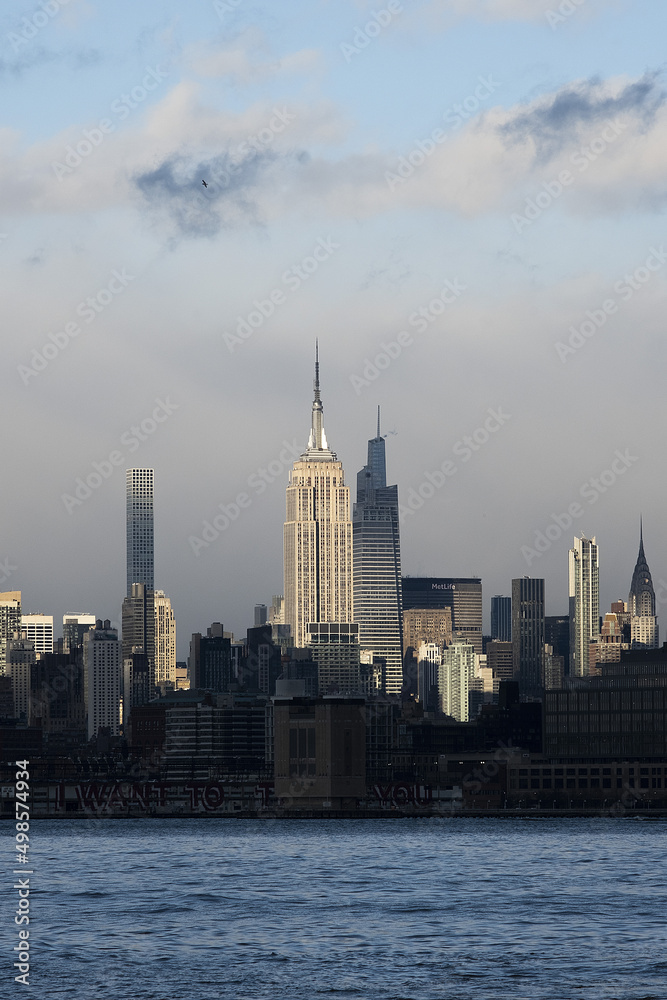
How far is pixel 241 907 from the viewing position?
89375 mm

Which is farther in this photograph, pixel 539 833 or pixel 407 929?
pixel 539 833

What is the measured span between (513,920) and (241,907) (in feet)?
49.3

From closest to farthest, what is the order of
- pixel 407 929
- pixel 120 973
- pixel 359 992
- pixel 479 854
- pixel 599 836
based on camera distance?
pixel 359 992 → pixel 120 973 → pixel 407 929 → pixel 479 854 → pixel 599 836

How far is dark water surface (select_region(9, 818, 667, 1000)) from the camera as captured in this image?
62.0 m

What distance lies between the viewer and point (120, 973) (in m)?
64.1

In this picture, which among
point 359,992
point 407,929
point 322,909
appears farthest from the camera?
point 322,909

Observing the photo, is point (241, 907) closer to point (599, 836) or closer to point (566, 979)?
point (566, 979)

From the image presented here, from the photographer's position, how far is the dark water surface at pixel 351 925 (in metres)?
62.0

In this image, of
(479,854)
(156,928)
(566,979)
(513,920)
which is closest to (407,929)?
(513,920)

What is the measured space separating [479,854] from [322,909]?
2047 inches

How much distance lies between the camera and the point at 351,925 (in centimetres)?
8019

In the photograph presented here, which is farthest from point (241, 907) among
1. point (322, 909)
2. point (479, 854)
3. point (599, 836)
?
point (599, 836)

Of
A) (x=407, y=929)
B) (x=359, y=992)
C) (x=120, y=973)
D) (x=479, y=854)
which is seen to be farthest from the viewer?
(x=479, y=854)

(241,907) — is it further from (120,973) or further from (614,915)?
(120,973)
